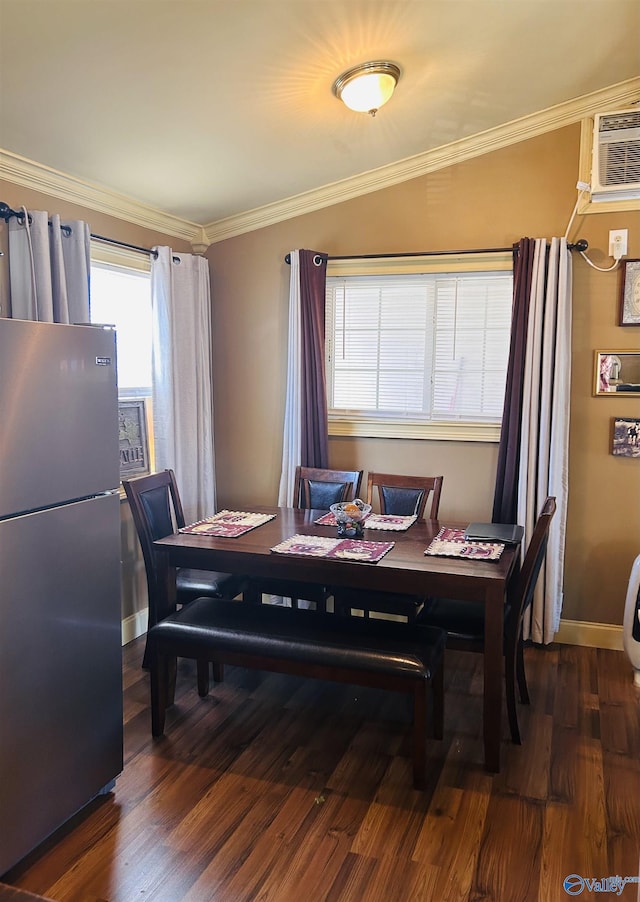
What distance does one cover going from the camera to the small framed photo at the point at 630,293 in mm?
3314

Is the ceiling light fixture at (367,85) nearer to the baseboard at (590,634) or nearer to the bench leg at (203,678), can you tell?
the bench leg at (203,678)

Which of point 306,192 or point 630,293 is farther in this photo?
point 306,192

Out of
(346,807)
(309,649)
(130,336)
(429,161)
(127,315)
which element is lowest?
(346,807)

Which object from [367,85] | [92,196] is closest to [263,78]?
[367,85]

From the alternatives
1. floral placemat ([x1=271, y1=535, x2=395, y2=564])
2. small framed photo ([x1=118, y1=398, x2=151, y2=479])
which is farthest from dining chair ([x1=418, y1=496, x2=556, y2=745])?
small framed photo ([x1=118, y1=398, x2=151, y2=479])

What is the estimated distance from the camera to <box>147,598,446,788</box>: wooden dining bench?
2.26m

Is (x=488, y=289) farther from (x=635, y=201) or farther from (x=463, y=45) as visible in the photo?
(x=463, y=45)

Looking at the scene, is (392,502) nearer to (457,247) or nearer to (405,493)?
(405,493)

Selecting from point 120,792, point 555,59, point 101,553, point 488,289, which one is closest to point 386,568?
point 101,553

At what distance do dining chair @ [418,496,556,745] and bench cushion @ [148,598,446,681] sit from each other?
12cm

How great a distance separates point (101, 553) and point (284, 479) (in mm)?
1899

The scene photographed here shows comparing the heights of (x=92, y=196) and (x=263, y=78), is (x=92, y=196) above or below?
below

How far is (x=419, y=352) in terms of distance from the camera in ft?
12.5

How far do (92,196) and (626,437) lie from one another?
3060 millimetres
